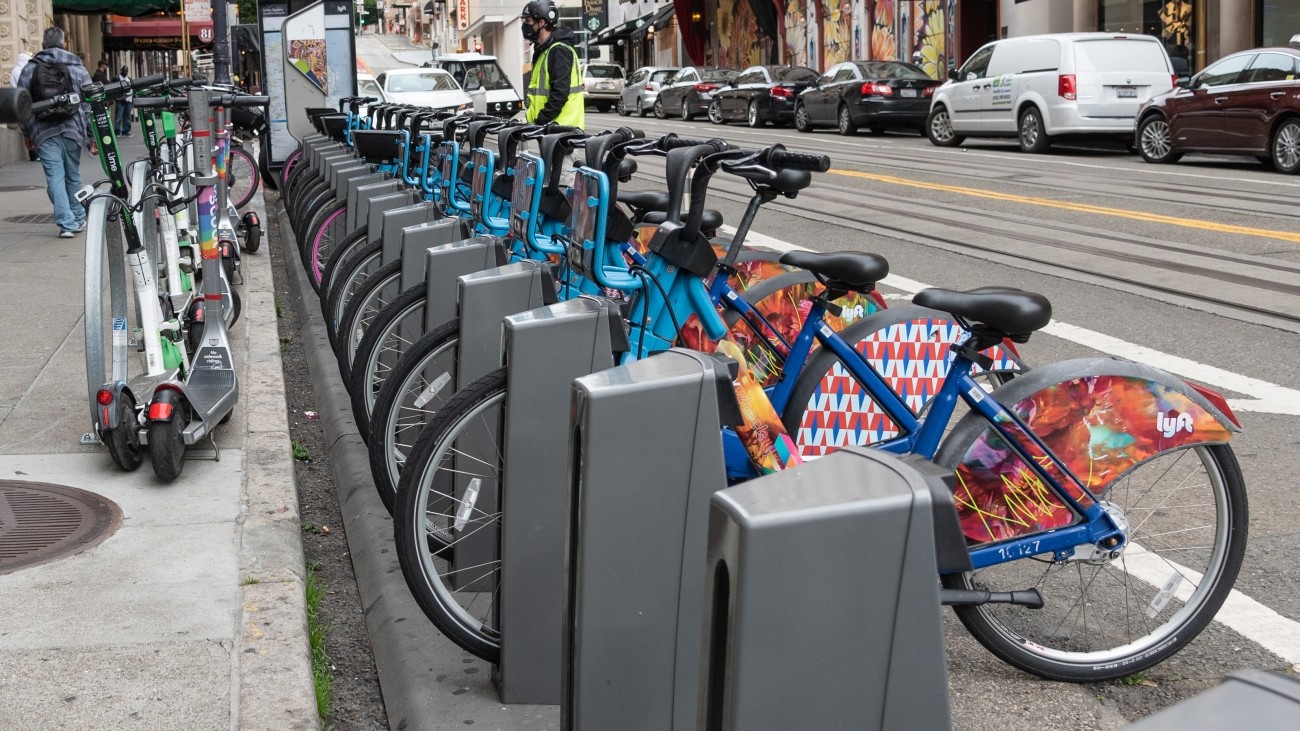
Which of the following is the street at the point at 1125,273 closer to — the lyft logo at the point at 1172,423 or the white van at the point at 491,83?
the lyft logo at the point at 1172,423

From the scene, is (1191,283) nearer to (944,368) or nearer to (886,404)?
(944,368)

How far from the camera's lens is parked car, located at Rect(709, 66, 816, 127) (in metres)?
32.2

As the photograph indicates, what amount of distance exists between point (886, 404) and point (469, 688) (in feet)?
4.41

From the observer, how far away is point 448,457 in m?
3.87

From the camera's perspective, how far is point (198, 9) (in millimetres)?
23047

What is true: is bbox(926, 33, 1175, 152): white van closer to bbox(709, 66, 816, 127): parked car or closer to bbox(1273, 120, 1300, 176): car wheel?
bbox(1273, 120, 1300, 176): car wheel

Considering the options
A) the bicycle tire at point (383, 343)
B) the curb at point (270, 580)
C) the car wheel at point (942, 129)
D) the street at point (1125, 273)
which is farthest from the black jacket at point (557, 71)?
the car wheel at point (942, 129)

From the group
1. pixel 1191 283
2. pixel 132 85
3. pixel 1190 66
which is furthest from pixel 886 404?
pixel 1190 66

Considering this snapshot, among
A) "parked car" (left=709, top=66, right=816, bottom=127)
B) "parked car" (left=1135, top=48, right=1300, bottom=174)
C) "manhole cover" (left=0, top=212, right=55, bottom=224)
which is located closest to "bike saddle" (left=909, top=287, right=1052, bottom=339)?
"manhole cover" (left=0, top=212, right=55, bottom=224)

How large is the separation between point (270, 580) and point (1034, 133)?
1905 cm

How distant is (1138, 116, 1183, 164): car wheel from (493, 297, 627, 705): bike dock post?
668 inches

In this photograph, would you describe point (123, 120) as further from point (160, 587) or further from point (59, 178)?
point (160, 587)

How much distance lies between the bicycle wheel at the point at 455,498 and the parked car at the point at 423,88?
83.9ft

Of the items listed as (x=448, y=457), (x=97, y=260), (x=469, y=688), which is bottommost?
(x=469, y=688)
